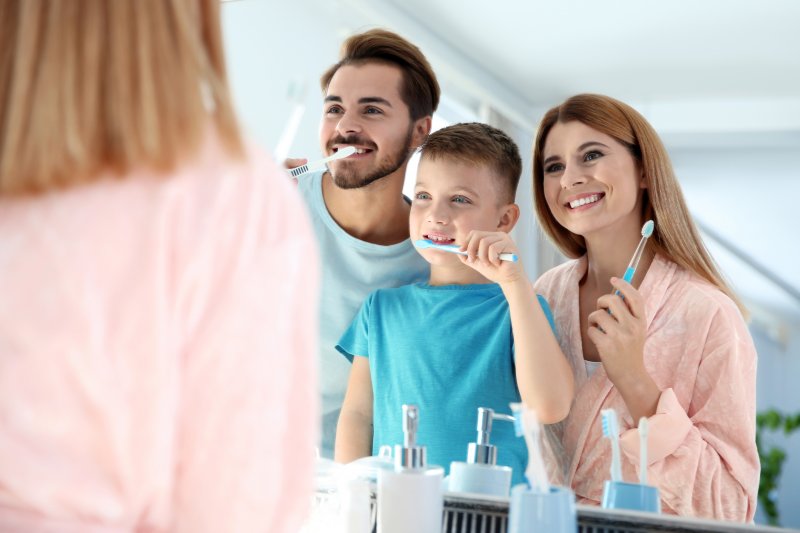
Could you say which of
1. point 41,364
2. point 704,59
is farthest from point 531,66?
point 41,364

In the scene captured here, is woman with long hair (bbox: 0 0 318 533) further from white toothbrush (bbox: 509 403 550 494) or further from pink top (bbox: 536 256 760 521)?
pink top (bbox: 536 256 760 521)

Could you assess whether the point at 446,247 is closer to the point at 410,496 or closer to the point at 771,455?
the point at 410,496

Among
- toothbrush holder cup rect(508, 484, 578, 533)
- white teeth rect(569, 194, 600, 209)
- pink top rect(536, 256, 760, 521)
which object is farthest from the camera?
white teeth rect(569, 194, 600, 209)

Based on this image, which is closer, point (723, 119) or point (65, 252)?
point (65, 252)

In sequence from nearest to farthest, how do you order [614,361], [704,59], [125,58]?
[125,58]
[614,361]
[704,59]

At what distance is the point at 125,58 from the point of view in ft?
1.53

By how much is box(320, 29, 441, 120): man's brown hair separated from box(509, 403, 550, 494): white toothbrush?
0.43m

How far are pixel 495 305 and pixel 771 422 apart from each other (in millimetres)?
318

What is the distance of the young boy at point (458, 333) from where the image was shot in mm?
929

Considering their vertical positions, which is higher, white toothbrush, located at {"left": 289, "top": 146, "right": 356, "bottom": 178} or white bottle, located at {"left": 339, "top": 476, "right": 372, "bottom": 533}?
white toothbrush, located at {"left": 289, "top": 146, "right": 356, "bottom": 178}

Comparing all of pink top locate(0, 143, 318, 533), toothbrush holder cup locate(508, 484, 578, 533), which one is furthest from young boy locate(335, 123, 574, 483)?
pink top locate(0, 143, 318, 533)

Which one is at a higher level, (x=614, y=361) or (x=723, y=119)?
(x=723, y=119)

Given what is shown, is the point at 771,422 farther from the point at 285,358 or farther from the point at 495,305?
the point at 285,358

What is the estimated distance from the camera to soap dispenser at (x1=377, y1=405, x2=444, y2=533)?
0.85 m
